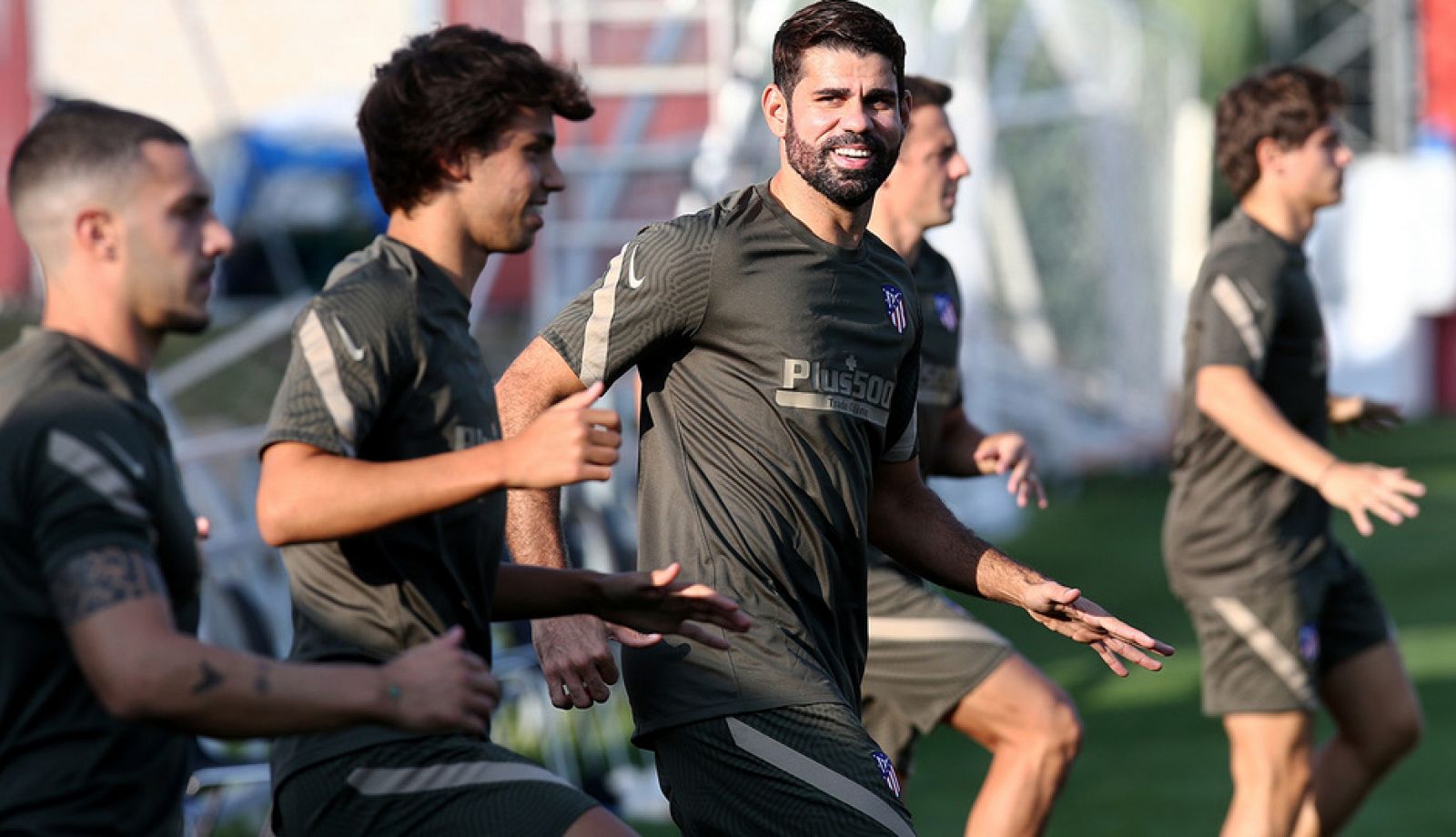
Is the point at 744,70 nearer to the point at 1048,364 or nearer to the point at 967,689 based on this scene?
the point at 967,689

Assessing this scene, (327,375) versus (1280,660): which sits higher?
(327,375)

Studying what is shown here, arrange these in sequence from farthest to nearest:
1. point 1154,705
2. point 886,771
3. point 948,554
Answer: point 1154,705 → point 948,554 → point 886,771

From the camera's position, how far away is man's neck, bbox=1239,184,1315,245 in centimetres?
670

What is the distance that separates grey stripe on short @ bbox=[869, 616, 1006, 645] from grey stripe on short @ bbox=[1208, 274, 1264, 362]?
4.22 ft

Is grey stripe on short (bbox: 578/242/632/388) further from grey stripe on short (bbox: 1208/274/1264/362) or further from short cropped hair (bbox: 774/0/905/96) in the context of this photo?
grey stripe on short (bbox: 1208/274/1264/362)

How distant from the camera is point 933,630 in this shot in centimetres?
594

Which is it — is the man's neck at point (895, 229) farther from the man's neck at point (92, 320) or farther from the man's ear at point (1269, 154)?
the man's neck at point (92, 320)

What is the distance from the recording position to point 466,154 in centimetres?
390

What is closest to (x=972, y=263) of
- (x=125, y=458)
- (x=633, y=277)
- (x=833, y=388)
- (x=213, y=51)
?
(x=213, y=51)

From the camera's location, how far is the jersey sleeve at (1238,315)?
21.0 ft

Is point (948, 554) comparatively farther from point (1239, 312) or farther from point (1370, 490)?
point (1239, 312)

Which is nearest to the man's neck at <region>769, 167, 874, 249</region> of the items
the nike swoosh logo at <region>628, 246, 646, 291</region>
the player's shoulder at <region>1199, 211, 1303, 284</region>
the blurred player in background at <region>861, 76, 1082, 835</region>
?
the nike swoosh logo at <region>628, 246, 646, 291</region>

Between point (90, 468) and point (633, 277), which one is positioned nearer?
point (90, 468)

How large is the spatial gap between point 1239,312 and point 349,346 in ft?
12.0
